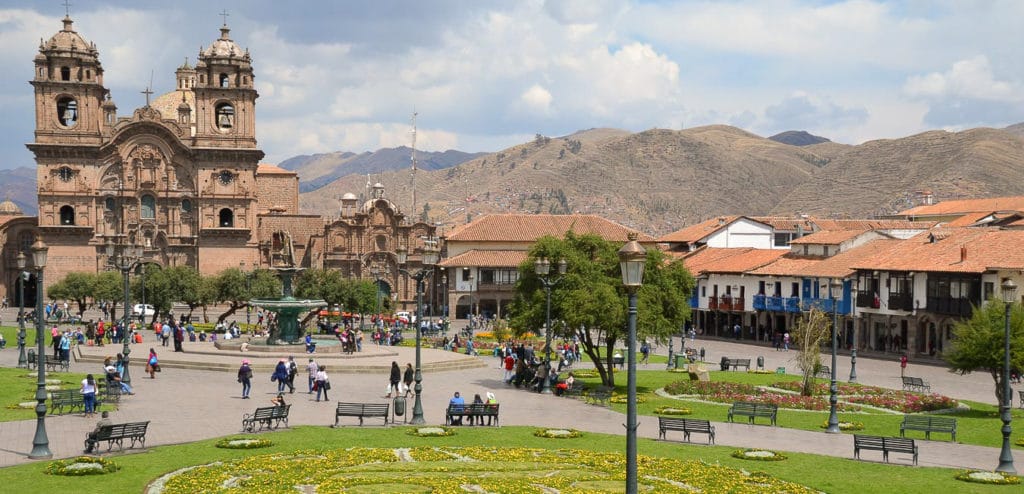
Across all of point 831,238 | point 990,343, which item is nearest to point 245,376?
point 990,343

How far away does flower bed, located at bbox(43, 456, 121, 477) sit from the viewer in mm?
22031

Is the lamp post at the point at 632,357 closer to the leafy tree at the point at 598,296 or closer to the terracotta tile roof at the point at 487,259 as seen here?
the leafy tree at the point at 598,296

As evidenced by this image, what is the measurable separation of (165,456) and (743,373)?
1168 inches

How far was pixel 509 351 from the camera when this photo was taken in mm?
47812

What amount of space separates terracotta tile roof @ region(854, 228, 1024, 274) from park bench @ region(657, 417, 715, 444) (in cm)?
2860

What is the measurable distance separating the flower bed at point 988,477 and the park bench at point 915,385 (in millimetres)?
17554

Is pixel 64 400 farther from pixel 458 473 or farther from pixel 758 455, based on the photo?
pixel 758 455

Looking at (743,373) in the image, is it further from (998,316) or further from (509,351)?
(998,316)

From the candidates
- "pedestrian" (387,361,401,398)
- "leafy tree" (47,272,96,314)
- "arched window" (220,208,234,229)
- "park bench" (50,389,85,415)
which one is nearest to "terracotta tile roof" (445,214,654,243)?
"arched window" (220,208,234,229)

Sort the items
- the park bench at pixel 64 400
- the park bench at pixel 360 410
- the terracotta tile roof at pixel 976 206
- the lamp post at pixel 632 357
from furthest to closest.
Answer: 1. the terracotta tile roof at pixel 976 206
2. the park bench at pixel 64 400
3. the park bench at pixel 360 410
4. the lamp post at pixel 632 357

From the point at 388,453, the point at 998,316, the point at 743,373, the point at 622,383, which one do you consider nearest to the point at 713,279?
the point at 743,373

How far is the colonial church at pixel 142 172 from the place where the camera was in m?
87.1

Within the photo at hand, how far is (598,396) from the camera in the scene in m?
37.4

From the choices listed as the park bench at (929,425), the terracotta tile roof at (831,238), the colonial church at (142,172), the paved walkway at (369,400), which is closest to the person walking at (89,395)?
the paved walkway at (369,400)
